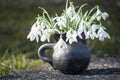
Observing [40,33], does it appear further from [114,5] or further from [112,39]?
[114,5]

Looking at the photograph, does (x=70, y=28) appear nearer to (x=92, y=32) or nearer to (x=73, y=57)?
(x=92, y=32)

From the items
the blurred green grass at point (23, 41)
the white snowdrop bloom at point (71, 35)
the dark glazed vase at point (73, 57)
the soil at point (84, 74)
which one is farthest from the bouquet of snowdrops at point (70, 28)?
the blurred green grass at point (23, 41)

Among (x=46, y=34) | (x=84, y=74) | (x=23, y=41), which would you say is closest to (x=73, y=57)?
(x=84, y=74)

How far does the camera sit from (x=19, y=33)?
387 inches

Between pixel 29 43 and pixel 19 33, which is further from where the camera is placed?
pixel 19 33

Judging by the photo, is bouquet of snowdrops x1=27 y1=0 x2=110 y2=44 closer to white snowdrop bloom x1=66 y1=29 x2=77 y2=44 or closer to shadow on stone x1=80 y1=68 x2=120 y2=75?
white snowdrop bloom x1=66 y1=29 x2=77 y2=44

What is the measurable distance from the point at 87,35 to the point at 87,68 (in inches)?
27.8

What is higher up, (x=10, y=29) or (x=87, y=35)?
(x=10, y=29)

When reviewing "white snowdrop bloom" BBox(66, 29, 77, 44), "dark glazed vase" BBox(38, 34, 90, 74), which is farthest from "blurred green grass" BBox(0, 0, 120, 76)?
"white snowdrop bloom" BBox(66, 29, 77, 44)

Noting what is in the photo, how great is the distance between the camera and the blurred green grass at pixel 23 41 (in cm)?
695

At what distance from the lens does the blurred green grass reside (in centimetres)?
695

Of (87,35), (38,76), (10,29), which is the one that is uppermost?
(10,29)

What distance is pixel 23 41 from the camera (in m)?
9.18

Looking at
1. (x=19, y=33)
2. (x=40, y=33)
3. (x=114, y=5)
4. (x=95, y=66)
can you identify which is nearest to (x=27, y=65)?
(x=95, y=66)
